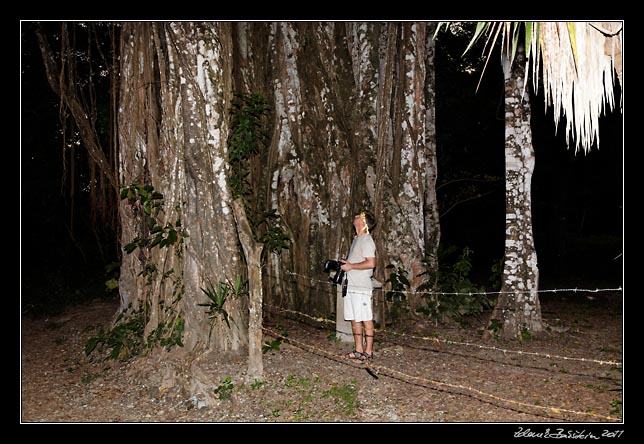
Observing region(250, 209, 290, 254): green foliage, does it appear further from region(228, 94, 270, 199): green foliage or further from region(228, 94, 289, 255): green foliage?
region(228, 94, 270, 199): green foliage

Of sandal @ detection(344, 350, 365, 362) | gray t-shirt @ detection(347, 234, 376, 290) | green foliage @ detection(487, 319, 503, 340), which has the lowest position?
sandal @ detection(344, 350, 365, 362)

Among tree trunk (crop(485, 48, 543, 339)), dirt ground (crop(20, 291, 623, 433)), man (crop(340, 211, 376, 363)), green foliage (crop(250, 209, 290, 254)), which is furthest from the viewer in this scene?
green foliage (crop(250, 209, 290, 254))

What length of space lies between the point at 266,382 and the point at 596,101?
3525 millimetres

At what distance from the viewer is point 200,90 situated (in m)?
5.94

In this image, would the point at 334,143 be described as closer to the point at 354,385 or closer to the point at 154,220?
the point at 154,220

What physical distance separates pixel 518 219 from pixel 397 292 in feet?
5.86

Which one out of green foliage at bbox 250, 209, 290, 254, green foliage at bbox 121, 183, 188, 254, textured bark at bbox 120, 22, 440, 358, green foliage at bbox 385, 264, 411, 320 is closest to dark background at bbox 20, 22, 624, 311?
green foliage at bbox 250, 209, 290, 254

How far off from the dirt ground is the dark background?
404 cm

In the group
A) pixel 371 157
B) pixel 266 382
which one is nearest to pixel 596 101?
pixel 266 382

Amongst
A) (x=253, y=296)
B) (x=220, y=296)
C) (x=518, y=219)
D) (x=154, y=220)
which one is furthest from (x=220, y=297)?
(x=518, y=219)

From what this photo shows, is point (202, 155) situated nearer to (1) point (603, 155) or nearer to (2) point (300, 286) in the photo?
(2) point (300, 286)

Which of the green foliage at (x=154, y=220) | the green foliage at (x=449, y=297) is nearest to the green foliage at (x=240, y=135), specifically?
the green foliage at (x=154, y=220)

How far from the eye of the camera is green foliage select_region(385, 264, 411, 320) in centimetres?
785

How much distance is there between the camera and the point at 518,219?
710cm
